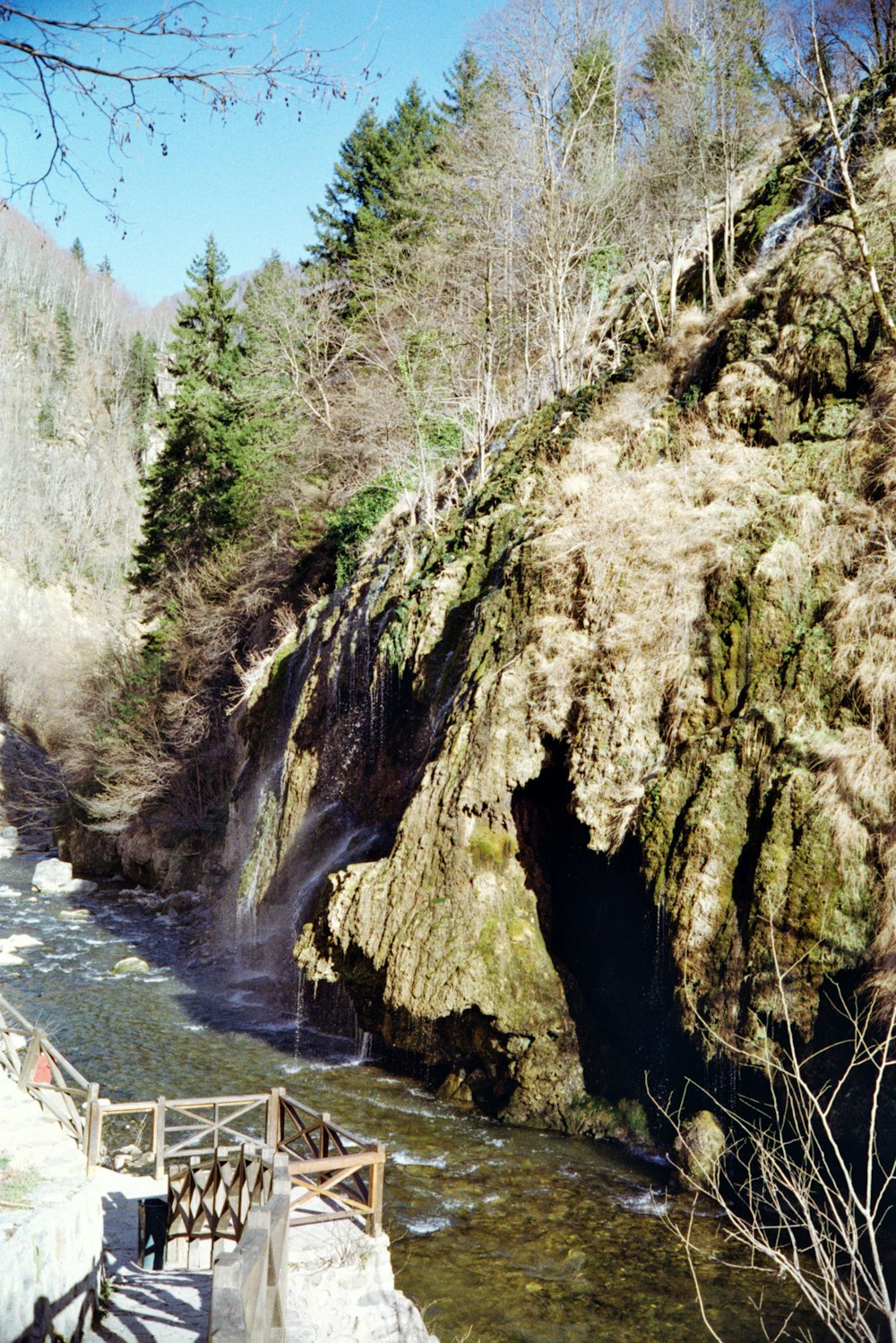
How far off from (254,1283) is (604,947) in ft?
29.6

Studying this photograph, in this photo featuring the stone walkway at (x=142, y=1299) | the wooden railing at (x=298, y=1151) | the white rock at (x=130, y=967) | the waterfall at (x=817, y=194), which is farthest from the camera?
the white rock at (x=130, y=967)

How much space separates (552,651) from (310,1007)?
7.74 m

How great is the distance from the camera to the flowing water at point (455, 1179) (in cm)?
830

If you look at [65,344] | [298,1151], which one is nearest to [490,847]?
[298,1151]

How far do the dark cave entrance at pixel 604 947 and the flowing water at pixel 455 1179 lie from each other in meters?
1.05

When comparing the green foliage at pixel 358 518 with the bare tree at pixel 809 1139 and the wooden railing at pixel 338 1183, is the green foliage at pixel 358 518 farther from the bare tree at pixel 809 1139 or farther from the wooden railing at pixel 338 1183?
the wooden railing at pixel 338 1183

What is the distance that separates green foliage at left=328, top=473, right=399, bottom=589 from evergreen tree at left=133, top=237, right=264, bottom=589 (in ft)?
21.4

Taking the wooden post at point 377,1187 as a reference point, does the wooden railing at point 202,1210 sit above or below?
below

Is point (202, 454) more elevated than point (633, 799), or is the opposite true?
point (202, 454)


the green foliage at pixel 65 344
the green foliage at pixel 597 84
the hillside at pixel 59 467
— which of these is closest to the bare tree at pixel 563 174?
the green foliage at pixel 597 84

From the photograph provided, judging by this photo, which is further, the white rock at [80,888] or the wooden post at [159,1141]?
the white rock at [80,888]

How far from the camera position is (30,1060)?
31.8 ft

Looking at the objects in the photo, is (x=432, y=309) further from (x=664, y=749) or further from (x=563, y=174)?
(x=664, y=749)

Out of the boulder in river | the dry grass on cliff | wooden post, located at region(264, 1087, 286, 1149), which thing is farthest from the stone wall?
the boulder in river
